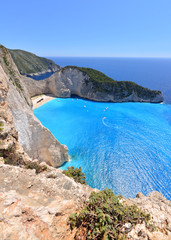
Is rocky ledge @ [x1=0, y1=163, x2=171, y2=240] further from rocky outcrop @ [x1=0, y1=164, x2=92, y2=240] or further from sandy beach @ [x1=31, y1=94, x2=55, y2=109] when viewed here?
sandy beach @ [x1=31, y1=94, x2=55, y2=109]

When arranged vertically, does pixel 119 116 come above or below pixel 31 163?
below

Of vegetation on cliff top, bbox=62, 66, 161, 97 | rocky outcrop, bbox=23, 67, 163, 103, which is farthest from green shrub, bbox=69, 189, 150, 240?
vegetation on cliff top, bbox=62, 66, 161, 97

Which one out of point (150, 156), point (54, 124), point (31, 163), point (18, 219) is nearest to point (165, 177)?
point (150, 156)

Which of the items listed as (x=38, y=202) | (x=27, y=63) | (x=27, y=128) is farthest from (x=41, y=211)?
(x=27, y=63)

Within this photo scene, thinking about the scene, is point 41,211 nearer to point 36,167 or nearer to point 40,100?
point 36,167

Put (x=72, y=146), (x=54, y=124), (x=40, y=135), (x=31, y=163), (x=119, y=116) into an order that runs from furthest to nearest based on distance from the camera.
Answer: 1. (x=119, y=116)
2. (x=54, y=124)
3. (x=72, y=146)
4. (x=40, y=135)
5. (x=31, y=163)

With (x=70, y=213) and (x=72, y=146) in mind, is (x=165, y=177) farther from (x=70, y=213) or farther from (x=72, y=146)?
(x=70, y=213)
